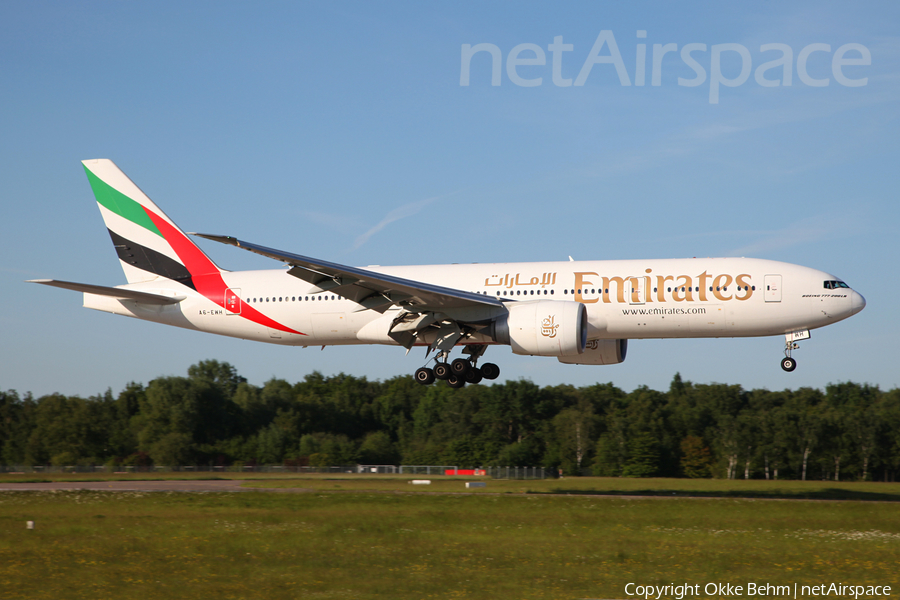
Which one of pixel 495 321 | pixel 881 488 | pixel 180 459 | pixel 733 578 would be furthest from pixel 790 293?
pixel 180 459

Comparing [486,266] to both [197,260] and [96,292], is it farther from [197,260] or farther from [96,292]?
[96,292]

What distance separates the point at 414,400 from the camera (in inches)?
4225

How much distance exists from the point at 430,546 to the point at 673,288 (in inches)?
506

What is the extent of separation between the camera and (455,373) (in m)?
30.5

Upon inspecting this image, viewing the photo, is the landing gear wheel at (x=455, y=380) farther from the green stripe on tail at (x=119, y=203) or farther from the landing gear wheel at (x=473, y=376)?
the green stripe on tail at (x=119, y=203)

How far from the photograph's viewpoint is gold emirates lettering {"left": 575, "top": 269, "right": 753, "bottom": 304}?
27.3 meters

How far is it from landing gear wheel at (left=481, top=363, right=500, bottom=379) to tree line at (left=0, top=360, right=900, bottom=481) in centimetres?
3526

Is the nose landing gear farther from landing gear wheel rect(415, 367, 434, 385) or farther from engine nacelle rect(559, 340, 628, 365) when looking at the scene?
landing gear wheel rect(415, 367, 434, 385)

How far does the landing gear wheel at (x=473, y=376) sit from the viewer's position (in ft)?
101

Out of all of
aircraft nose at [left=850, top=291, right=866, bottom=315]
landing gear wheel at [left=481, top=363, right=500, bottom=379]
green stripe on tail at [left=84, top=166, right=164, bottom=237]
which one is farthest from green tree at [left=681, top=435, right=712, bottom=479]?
green stripe on tail at [left=84, top=166, right=164, bottom=237]

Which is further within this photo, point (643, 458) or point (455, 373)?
point (643, 458)

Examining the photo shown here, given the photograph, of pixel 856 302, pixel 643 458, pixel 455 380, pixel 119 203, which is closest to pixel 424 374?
pixel 455 380

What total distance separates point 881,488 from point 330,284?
102 feet

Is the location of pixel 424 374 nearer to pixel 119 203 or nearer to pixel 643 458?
pixel 119 203
